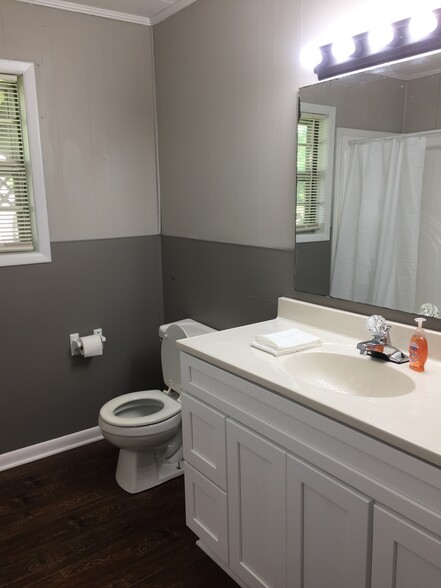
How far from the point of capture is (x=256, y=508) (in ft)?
5.33

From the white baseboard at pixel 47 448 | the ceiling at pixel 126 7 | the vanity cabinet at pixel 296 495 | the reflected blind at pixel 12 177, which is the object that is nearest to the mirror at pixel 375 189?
the vanity cabinet at pixel 296 495

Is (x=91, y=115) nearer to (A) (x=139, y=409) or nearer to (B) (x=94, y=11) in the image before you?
(B) (x=94, y=11)

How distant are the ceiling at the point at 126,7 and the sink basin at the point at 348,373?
1.91 m

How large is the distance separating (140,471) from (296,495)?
127 cm

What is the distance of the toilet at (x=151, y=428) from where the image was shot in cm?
237

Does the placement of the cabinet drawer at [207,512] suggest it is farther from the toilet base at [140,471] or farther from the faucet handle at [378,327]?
the faucet handle at [378,327]

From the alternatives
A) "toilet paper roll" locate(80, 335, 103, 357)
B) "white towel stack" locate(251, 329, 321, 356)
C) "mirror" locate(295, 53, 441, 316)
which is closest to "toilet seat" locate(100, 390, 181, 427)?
"toilet paper roll" locate(80, 335, 103, 357)

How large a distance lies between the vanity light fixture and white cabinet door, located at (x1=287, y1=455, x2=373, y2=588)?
52.1 inches

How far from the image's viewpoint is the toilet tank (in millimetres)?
2621

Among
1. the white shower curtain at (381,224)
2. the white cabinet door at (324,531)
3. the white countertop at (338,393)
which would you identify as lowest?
the white cabinet door at (324,531)

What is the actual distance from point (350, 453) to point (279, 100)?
1469 mm

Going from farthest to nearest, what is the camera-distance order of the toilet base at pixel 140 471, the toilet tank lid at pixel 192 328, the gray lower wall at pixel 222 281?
the toilet tank lid at pixel 192 328 → the toilet base at pixel 140 471 → the gray lower wall at pixel 222 281

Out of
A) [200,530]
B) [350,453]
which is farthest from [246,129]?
[200,530]

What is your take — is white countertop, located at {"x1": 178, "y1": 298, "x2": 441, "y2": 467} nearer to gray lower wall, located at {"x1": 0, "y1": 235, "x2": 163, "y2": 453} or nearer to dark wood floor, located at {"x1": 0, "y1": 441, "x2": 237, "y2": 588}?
dark wood floor, located at {"x1": 0, "y1": 441, "x2": 237, "y2": 588}
